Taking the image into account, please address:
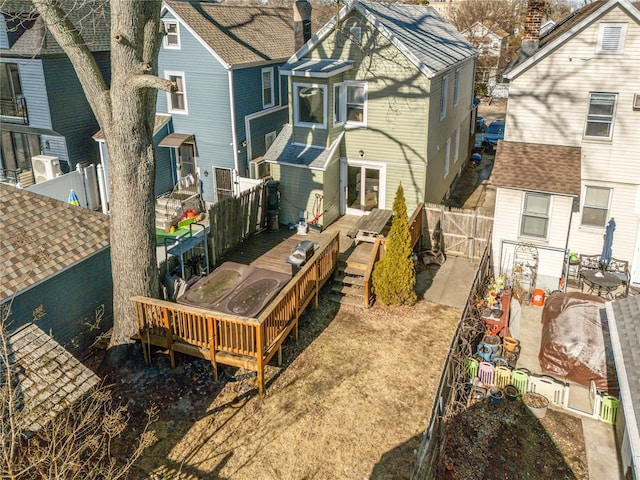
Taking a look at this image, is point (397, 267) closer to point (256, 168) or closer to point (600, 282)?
point (600, 282)

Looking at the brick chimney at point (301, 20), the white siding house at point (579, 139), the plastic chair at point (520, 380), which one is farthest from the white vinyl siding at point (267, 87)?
the plastic chair at point (520, 380)

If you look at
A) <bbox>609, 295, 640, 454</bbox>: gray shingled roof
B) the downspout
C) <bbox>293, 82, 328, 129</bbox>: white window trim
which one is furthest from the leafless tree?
the downspout

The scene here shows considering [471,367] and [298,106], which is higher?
[298,106]

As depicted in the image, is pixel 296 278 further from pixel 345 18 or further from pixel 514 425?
pixel 345 18

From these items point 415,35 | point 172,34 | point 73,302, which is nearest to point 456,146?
point 415,35

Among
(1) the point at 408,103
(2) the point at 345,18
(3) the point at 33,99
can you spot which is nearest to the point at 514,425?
(1) the point at 408,103

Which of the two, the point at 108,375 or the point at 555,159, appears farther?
the point at 555,159
